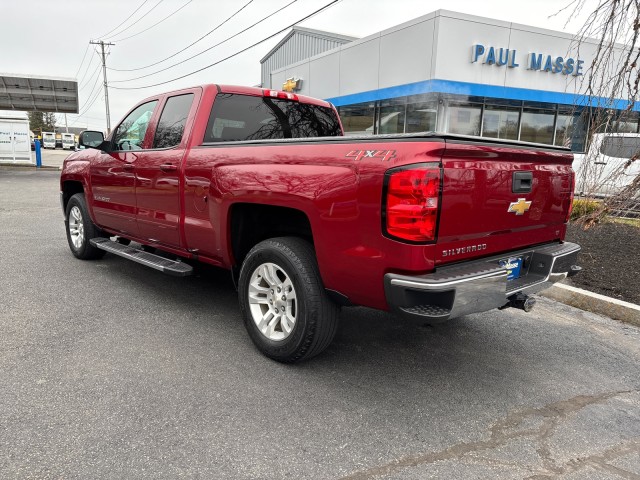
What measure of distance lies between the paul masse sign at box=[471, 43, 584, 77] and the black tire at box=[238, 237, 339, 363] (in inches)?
555

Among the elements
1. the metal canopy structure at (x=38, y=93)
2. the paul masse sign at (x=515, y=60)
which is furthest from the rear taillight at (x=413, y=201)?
→ the metal canopy structure at (x=38, y=93)

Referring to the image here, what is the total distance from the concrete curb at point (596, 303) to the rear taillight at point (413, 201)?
3130 mm

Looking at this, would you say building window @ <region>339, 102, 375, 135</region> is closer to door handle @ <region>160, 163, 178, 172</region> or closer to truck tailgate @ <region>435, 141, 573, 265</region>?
door handle @ <region>160, 163, 178, 172</region>

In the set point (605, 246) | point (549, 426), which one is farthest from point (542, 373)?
point (605, 246)

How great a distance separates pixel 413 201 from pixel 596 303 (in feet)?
11.0

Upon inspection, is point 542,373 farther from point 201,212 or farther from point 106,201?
point 106,201

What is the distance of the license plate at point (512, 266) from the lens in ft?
10.2

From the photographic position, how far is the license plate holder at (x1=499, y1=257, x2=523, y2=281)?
3095 millimetres

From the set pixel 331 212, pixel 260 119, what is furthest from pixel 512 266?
pixel 260 119

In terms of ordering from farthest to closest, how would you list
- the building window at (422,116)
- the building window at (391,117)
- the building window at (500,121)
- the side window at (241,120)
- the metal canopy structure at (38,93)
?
the metal canopy structure at (38,93)
the building window at (391,117)
the building window at (500,121)
the building window at (422,116)
the side window at (241,120)

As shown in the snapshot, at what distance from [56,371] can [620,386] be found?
3.81 m

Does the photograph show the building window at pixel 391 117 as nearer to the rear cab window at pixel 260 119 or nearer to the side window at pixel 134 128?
the rear cab window at pixel 260 119

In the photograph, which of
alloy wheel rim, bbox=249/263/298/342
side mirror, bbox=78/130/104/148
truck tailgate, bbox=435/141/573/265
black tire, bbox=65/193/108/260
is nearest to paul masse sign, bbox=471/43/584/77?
side mirror, bbox=78/130/104/148

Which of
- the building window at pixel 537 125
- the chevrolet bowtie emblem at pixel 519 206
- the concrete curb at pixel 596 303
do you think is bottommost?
the concrete curb at pixel 596 303
